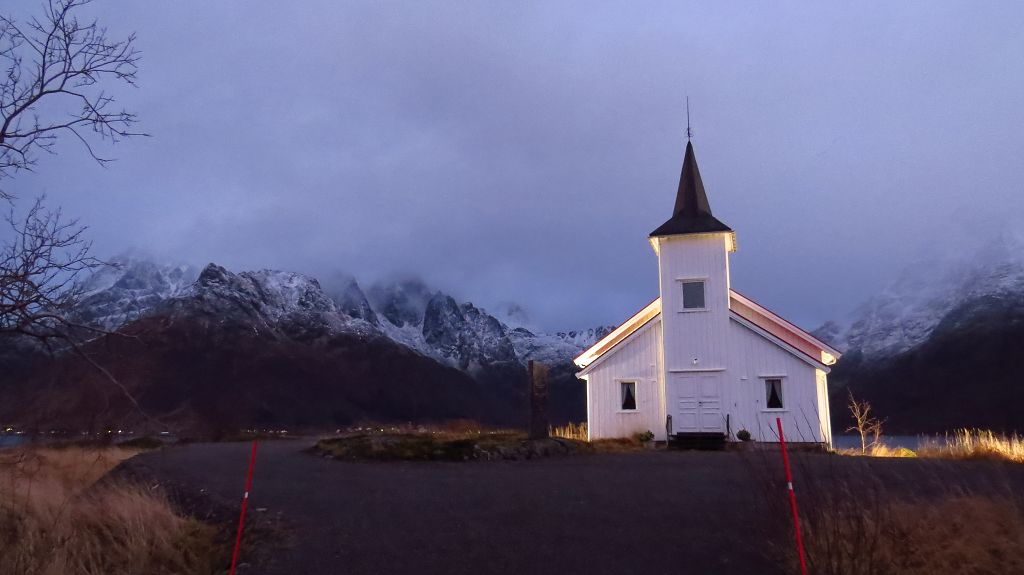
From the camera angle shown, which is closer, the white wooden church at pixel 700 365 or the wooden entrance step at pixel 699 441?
the wooden entrance step at pixel 699 441

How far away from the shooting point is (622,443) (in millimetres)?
26531

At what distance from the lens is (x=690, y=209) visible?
28688 millimetres

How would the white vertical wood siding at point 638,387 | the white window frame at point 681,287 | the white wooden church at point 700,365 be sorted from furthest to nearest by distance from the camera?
1. the white vertical wood siding at point 638,387
2. the white window frame at point 681,287
3. the white wooden church at point 700,365

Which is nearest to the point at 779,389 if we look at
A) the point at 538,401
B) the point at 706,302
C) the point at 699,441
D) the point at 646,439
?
the point at 699,441

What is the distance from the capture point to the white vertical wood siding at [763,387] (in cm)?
2531

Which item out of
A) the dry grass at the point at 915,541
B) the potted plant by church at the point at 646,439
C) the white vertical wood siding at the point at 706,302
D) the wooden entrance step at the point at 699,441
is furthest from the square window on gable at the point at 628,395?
the dry grass at the point at 915,541

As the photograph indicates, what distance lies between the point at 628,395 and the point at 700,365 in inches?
117

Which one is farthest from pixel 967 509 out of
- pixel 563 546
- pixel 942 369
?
pixel 942 369

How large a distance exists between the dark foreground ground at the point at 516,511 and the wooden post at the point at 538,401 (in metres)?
6.24

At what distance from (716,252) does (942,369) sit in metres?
109

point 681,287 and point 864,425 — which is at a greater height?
point 681,287

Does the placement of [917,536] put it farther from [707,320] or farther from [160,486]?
[707,320]

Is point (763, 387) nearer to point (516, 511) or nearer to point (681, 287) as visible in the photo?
point (681, 287)

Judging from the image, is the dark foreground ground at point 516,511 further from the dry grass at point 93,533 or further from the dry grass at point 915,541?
the dry grass at point 93,533
